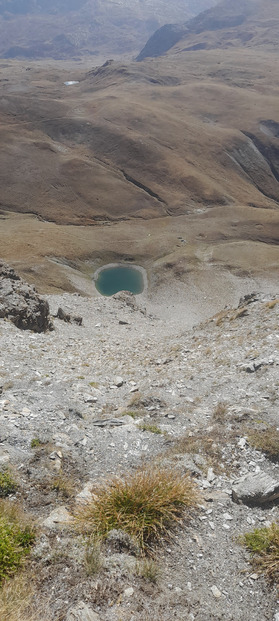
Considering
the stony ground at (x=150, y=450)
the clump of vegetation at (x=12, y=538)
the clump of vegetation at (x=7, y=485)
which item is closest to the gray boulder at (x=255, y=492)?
the stony ground at (x=150, y=450)

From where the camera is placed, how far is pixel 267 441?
10102 mm

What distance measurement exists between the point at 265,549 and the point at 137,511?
8.35 feet

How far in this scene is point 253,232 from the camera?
111 meters

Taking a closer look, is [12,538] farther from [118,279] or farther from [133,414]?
[118,279]

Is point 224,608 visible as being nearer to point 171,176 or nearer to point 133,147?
point 171,176

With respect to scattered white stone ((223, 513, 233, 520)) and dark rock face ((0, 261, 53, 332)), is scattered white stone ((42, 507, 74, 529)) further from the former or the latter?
dark rock face ((0, 261, 53, 332))

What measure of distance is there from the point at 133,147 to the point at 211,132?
4865cm

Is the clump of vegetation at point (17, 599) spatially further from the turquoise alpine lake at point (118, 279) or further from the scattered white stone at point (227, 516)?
the turquoise alpine lake at point (118, 279)

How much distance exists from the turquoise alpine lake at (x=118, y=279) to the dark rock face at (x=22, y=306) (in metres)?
47.1

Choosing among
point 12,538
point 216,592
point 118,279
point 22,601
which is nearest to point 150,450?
point 216,592

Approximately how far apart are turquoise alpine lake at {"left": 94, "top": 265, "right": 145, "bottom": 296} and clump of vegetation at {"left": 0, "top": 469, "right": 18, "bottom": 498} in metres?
74.2

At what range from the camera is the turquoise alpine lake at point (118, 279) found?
85.2 metres

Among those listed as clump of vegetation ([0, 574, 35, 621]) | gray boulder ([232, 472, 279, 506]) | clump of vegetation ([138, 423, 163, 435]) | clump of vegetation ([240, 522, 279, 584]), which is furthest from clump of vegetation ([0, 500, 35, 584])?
clump of vegetation ([138, 423, 163, 435])

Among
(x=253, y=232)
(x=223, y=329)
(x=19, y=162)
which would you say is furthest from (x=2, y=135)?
(x=223, y=329)
